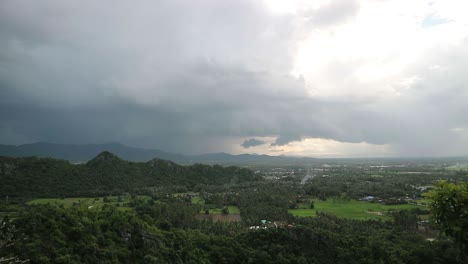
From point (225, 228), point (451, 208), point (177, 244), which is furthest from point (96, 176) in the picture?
point (451, 208)

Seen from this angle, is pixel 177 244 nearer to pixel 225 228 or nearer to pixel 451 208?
pixel 225 228

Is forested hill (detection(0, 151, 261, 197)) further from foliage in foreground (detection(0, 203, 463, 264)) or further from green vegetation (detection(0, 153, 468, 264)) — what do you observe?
foliage in foreground (detection(0, 203, 463, 264))

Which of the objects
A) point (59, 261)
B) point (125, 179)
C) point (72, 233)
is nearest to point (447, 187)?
point (59, 261)

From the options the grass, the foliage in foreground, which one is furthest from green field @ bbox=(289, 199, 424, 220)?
the foliage in foreground

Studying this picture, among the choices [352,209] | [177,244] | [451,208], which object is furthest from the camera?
[352,209]

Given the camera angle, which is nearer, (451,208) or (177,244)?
(451,208)

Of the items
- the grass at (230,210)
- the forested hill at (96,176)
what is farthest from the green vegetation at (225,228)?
the forested hill at (96,176)
